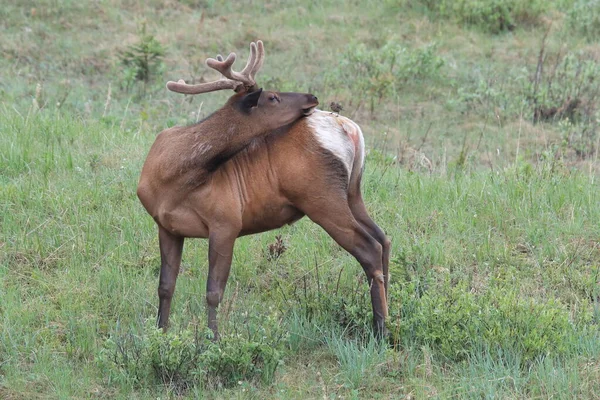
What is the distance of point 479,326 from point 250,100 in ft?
6.97

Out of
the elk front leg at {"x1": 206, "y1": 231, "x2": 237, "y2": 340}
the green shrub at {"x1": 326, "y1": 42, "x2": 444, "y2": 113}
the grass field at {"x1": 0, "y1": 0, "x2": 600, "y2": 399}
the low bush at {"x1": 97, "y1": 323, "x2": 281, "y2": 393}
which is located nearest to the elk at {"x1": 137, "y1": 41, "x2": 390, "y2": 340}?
the elk front leg at {"x1": 206, "y1": 231, "x2": 237, "y2": 340}

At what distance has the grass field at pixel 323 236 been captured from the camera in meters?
5.91

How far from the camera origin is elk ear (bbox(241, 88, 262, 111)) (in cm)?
629

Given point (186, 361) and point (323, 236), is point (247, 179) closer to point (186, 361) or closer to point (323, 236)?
point (186, 361)

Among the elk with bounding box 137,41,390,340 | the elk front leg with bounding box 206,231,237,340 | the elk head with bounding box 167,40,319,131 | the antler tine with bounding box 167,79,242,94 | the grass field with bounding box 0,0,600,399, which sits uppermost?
the antler tine with bounding box 167,79,242,94

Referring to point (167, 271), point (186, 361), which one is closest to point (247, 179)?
point (167, 271)

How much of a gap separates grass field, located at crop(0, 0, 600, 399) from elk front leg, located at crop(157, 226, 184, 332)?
0.47ft

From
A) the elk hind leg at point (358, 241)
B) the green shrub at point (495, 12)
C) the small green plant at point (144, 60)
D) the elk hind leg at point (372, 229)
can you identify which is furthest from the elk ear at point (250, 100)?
the green shrub at point (495, 12)

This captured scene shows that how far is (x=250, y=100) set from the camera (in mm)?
6312

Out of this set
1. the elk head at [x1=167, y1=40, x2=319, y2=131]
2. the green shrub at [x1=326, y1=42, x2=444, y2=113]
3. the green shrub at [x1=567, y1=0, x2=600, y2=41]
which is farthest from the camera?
the green shrub at [x1=567, y1=0, x2=600, y2=41]

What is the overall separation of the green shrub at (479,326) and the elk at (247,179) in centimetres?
21

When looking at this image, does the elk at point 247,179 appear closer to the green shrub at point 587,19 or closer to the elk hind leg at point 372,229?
the elk hind leg at point 372,229

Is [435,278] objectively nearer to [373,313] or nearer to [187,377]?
[373,313]

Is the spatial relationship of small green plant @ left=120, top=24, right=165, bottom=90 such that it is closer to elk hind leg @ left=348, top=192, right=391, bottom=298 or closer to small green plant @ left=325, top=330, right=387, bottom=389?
elk hind leg @ left=348, top=192, right=391, bottom=298
